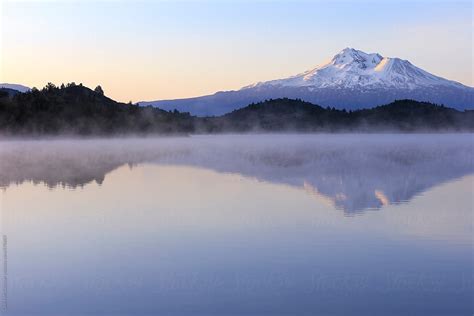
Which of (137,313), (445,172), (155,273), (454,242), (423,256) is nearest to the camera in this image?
(137,313)

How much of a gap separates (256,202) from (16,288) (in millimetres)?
18231

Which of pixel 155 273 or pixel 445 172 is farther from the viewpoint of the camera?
pixel 445 172

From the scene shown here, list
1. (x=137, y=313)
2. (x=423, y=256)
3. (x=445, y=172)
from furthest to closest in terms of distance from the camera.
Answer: (x=445, y=172)
(x=423, y=256)
(x=137, y=313)

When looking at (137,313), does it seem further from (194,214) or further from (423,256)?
(194,214)

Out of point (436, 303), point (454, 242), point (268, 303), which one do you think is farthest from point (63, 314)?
point (454, 242)

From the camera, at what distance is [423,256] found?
60.5 ft

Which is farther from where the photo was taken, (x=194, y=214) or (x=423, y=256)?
(x=194, y=214)

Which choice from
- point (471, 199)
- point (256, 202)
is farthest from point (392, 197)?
point (256, 202)

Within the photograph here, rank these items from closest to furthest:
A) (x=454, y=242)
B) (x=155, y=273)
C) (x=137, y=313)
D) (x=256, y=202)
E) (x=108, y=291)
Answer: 1. (x=137, y=313)
2. (x=108, y=291)
3. (x=155, y=273)
4. (x=454, y=242)
5. (x=256, y=202)

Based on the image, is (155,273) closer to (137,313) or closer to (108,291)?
(108,291)

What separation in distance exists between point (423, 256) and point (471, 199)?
53.6 feet

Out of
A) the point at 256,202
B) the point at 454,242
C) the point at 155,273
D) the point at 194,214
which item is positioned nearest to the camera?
the point at 155,273

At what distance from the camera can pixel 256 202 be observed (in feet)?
106

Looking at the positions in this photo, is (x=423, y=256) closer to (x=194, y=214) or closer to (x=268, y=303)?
(x=268, y=303)
